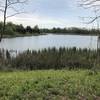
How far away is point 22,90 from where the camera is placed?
16.2 ft

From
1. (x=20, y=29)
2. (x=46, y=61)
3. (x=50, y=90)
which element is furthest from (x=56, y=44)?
(x=20, y=29)

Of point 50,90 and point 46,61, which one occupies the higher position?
point 50,90

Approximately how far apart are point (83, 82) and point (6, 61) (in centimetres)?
748

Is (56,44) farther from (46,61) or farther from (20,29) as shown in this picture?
(20,29)

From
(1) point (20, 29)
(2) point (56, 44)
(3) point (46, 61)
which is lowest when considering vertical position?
(3) point (46, 61)

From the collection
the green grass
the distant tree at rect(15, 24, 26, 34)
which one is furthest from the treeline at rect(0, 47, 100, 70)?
the distant tree at rect(15, 24, 26, 34)

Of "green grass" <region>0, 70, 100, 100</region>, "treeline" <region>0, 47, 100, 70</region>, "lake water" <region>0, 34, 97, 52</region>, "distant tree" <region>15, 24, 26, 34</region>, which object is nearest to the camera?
"green grass" <region>0, 70, 100, 100</region>

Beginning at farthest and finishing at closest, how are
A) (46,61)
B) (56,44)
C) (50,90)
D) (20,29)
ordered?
(20,29) → (56,44) → (46,61) → (50,90)

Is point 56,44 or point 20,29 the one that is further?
point 20,29

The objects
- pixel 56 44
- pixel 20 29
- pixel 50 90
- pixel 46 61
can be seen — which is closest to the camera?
pixel 50 90

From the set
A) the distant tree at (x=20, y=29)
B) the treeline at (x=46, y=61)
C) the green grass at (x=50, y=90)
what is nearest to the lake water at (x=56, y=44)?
the treeline at (x=46, y=61)

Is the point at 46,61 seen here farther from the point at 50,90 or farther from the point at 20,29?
the point at 20,29

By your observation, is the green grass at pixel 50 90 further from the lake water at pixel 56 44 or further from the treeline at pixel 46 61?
the lake water at pixel 56 44

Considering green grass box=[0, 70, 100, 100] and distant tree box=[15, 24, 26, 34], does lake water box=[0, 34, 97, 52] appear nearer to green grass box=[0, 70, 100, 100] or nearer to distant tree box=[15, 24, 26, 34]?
A: green grass box=[0, 70, 100, 100]
